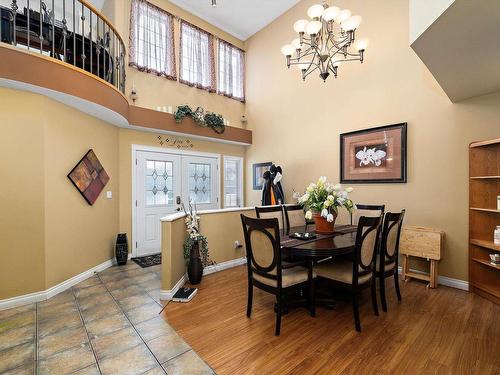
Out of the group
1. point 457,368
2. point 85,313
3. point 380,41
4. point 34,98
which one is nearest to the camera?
point 457,368

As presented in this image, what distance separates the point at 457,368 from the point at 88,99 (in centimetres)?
457

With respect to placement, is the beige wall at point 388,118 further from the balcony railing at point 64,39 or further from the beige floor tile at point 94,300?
the beige floor tile at point 94,300

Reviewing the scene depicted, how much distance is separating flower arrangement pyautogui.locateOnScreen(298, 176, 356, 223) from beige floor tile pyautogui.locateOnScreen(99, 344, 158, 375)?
6.75 ft

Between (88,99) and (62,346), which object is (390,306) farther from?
(88,99)

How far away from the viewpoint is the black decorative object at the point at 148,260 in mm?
4231

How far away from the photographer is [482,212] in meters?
3.00

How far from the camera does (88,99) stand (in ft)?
10.1

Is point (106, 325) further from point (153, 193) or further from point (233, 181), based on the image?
point (233, 181)

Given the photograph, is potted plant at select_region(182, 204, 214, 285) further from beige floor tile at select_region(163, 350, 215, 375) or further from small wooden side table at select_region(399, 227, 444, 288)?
small wooden side table at select_region(399, 227, 444, 288)

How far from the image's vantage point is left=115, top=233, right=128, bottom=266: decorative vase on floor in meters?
4.21

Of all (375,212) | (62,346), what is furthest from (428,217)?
(62,346)

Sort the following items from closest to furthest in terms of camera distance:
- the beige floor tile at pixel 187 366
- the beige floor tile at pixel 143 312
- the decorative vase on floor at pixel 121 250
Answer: the beige floor tile at pixel 187 366, the beige floor tile at pixel 143 312, the decorative vase on floor at pixel 121 250

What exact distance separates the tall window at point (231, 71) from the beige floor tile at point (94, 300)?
492cm

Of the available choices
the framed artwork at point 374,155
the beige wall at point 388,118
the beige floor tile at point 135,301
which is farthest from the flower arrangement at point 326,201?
the beige floor tile at point 135,301
